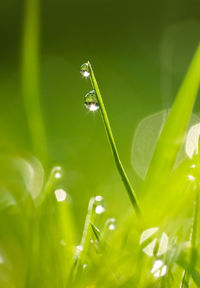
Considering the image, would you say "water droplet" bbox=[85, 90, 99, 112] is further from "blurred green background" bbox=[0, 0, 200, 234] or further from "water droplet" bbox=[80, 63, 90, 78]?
"blurred green background" bbox=[0, 0, 200, 234]

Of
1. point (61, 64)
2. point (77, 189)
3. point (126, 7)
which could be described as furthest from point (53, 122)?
point (126, 7)

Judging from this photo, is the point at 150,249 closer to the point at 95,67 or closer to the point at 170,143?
the point at 170,143

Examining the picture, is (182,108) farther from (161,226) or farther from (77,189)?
(77,189)

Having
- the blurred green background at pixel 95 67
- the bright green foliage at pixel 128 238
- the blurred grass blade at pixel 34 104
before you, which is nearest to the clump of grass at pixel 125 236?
the bright green foliage at pixel 128 238

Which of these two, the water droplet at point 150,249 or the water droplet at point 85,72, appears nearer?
the water droplet at point 150,249

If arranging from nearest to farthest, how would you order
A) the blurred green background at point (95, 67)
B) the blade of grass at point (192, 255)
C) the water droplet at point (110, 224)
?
the blade of grass at point (192, 255) → the water droplet at point (110, 224) → the blurred green background at point (95, 67)

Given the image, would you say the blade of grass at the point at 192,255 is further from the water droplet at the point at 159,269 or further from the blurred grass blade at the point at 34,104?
the blurred grass blade at the point at 34,104

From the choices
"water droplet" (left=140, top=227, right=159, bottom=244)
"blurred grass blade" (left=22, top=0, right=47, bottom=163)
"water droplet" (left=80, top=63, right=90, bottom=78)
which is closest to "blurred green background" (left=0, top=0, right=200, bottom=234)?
"blurred grass blade" (left=22, top=0, right=47, bottom=163)
